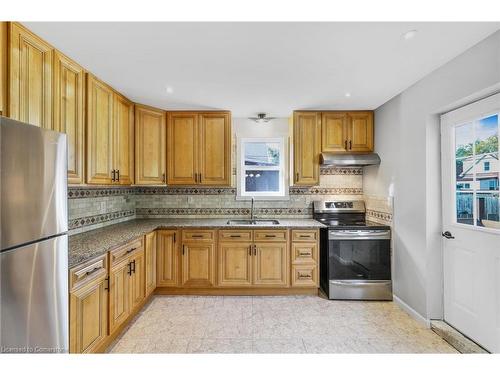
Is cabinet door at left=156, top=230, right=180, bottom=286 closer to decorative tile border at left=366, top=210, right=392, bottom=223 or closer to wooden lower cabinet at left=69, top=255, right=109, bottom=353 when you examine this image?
wooden lower cabinet at left=69, top=255, right=109, bottom=353

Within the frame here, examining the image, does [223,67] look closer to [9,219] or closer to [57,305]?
[9,219]

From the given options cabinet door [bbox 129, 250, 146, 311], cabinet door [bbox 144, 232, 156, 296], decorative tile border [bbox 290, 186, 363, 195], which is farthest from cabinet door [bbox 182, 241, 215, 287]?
decorative tile border [bbox 290, 186, 363, 195]

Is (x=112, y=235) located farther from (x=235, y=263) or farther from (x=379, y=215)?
(x=379, y=215)

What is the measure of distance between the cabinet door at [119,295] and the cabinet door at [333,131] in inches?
108

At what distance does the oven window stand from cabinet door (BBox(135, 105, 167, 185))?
2387 millimetres

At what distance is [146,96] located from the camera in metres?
2.97

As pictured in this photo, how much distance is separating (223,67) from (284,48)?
577 mm

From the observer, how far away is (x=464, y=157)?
87.3 inches

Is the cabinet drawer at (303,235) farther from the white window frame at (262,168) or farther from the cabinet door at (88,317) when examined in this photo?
the cabinet door at (88,317)

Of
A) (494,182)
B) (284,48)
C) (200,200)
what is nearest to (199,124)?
(200,200)

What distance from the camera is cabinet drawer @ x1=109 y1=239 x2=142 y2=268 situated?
2.18m

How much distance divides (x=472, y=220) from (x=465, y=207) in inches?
4.9

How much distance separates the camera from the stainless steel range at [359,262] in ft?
10.1

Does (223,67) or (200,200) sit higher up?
(223,67)
